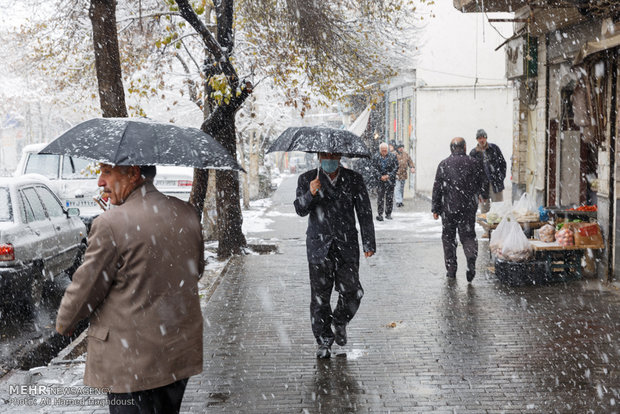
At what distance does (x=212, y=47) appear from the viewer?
969 centimetres

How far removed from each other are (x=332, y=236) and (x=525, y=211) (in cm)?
552

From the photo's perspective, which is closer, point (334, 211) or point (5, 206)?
point (334, 211)

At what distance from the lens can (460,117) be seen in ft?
83.1

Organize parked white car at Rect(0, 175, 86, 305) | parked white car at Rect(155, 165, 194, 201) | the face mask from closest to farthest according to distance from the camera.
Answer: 1. the face mask
2. parked white car at Rect(0, 175, 86, 305)
3. parked white car at Rect(155, 165, 194, 201)

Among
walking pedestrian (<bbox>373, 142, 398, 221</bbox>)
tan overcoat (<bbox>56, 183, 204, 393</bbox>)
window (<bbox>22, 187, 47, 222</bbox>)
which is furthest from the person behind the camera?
walking pedestrian (<bbox>373, 142, 398, 221</bbox>)

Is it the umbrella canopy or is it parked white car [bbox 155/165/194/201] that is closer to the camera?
the umbrella canopy

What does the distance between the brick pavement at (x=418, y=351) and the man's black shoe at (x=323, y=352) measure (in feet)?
0.27

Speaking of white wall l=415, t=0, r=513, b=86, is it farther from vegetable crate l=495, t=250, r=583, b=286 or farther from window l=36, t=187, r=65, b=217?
window l=36, t=187, r=65, b=217

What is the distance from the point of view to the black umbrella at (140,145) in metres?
3.55

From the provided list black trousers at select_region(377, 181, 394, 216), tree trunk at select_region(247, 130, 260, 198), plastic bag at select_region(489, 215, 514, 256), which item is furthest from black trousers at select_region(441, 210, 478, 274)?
tree trunk at select_region(247, 130, 260, 198)

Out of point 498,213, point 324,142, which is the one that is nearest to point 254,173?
point 498,213

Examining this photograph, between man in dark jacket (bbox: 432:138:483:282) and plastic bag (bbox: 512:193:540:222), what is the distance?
139cm

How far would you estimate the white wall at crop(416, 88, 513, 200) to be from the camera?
2519 centimetres

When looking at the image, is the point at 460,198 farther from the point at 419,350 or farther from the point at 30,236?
the point at 30,236
